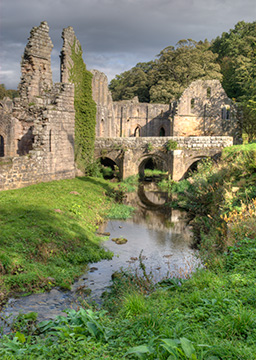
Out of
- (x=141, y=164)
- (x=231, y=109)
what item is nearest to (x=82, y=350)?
(x=141, y=164)

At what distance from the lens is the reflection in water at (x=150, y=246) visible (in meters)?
8.58

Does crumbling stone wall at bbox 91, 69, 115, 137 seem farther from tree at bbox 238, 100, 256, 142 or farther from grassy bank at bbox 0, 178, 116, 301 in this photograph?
grassy bank at bbox 0, 178, 116, 301

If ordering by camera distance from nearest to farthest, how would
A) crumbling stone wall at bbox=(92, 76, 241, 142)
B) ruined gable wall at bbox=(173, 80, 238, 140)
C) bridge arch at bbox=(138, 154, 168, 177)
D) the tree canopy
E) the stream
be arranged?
the stream
bridge arch at bbox=(138, 154, 168, 177)
crumbling stone wall at bbox=(92, 76, 241, 142)
ruined gable wall at bbox=(173, 80, 238, 140)
the tree canopy

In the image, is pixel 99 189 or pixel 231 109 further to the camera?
pixel 231 109

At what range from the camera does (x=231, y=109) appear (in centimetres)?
3572

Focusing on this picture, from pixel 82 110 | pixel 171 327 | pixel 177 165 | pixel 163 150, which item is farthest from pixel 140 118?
pixel 171 327

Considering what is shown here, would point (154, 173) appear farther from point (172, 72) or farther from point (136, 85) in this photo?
point (136, 85)

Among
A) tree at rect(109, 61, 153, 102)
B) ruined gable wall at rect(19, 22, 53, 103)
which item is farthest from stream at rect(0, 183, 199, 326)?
tree at rect(109, 61, 153, 102)

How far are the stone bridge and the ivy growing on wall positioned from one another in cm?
340

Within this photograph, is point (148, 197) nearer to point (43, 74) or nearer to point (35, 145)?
point (35, 145)

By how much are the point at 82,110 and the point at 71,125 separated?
3650 mm

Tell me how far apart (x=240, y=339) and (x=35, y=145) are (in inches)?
581

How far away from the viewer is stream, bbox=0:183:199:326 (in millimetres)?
6668

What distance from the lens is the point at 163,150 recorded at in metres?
26.7
